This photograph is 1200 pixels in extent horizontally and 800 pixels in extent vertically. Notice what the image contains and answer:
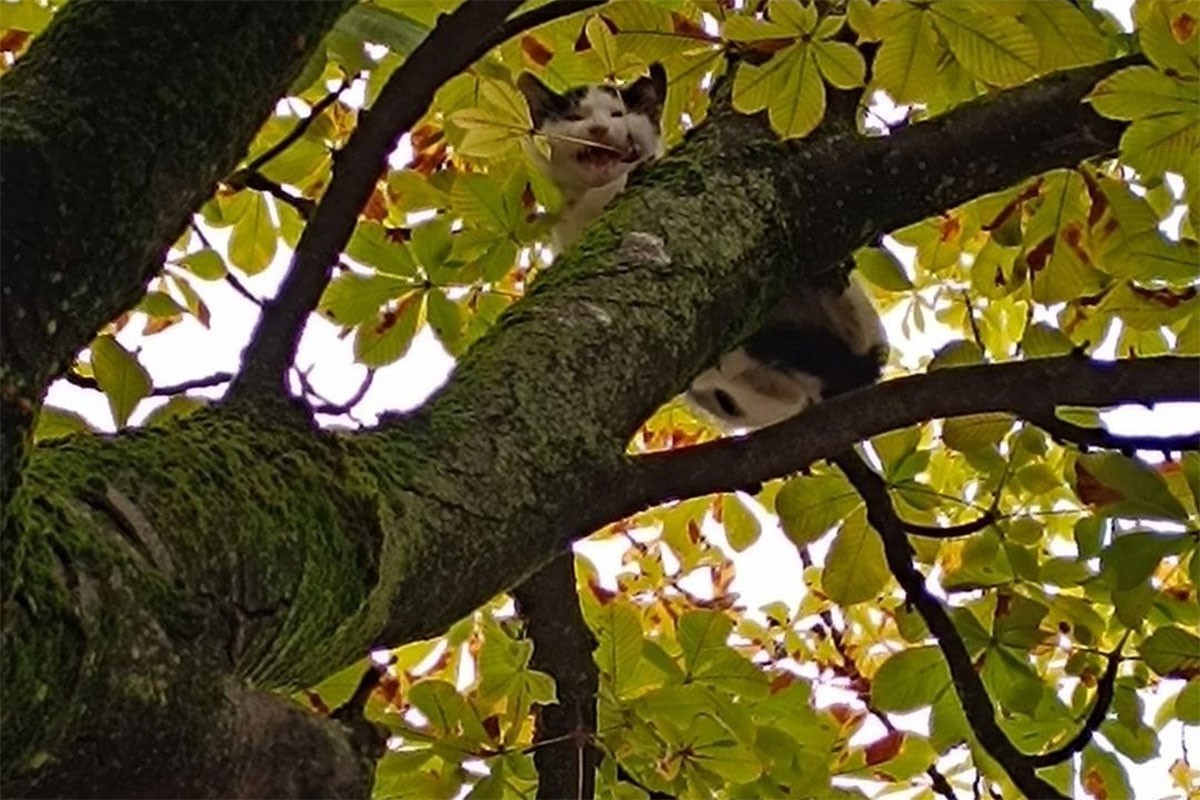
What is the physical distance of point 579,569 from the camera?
236cm

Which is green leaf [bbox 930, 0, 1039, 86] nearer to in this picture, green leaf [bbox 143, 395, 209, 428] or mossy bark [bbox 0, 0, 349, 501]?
mossy bark [bbox 0, 0, 349, 501]

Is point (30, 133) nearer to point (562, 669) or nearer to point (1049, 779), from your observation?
point (562, 669)

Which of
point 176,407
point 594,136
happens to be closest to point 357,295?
point 176,407

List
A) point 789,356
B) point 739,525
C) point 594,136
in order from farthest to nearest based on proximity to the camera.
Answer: point 594,136, point 789,356, point 739,525

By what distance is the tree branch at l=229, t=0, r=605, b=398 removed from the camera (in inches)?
41.0

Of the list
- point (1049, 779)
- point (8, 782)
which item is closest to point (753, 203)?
point (1049, 779)

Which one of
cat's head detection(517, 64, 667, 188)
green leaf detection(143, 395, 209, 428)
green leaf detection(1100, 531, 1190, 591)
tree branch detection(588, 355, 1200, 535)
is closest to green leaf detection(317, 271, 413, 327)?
green leaf detection(143, 395, 209, 428)

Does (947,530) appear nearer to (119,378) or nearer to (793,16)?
(793,16)

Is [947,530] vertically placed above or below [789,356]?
below

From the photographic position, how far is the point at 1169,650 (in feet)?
5.01

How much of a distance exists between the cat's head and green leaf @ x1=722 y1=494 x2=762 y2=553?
109 cm

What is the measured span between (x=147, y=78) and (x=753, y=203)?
2.75 ft

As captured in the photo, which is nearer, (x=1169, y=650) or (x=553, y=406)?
(x=553, y=406)

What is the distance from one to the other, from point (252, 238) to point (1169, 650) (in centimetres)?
119
